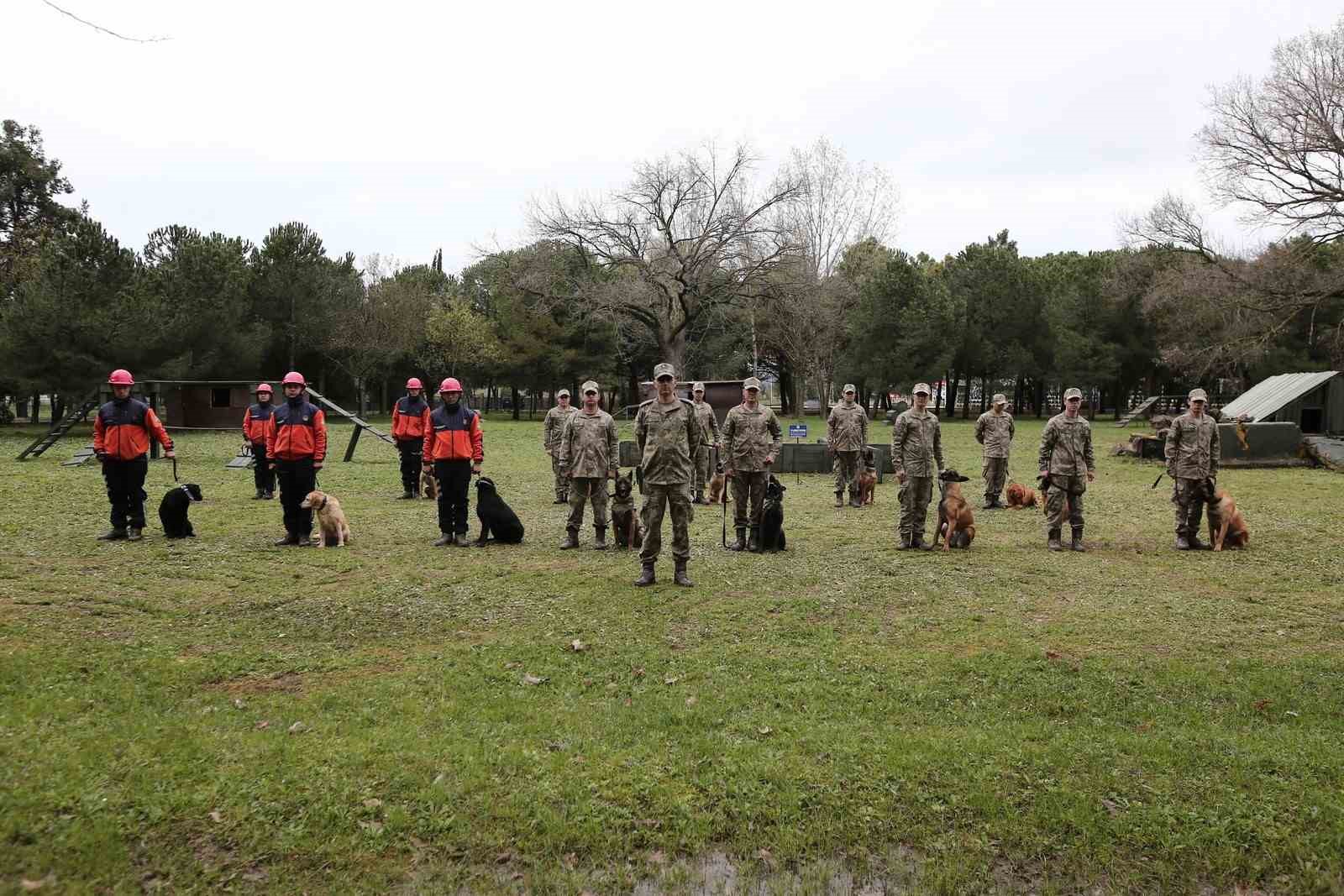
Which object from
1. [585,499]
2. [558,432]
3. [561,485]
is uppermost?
[558,432]

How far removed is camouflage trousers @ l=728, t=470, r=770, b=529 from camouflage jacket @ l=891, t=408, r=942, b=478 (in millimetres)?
1868

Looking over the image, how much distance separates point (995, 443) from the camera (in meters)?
14.4

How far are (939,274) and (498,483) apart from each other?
4437cm

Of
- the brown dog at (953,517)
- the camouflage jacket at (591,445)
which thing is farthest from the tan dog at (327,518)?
the brown dog at (953,517)

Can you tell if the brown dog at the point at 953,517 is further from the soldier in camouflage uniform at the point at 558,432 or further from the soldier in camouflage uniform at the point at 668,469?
the soldier in camouflage uniform at the point at 558,432

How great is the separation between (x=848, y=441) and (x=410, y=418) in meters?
7.47

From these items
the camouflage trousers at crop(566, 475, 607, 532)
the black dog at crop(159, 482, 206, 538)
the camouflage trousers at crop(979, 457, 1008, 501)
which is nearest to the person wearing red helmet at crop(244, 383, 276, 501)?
the black dog at crop(159, 482, 206, 538)

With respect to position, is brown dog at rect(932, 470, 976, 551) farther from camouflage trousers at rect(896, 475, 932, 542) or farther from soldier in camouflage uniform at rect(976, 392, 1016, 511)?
soldier in camouflage uniform at rect(976, 392, 1016, 511)

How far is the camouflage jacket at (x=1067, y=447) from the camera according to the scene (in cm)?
1033

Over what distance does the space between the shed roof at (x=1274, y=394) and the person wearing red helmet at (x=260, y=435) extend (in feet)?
87.6

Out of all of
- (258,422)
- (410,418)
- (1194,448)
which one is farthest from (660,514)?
(258,422)

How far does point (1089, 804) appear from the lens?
3.98 m

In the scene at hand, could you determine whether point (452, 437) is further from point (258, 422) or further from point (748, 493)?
point (258, 422)

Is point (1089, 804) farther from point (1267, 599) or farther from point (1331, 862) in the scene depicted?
point (1267, 599)
